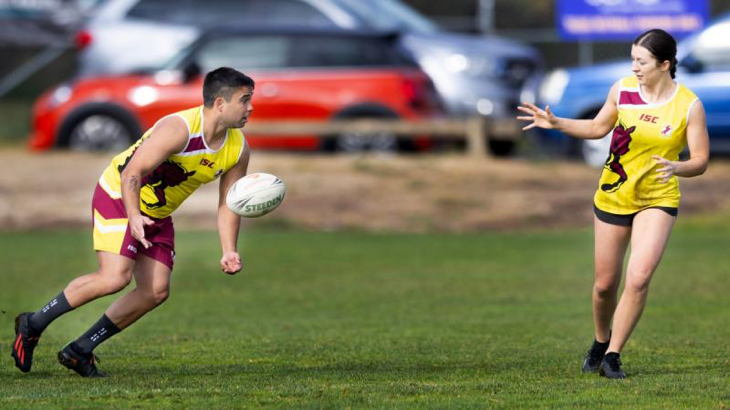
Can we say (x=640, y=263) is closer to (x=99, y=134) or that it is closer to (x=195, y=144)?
(x=195, y=144)

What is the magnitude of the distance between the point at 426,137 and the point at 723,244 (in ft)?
18.5

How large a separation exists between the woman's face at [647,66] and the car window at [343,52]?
44.4ft

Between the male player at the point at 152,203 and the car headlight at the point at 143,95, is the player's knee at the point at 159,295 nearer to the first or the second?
the male player at the point at 152,203

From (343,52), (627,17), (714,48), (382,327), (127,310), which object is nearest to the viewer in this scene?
(127,310)

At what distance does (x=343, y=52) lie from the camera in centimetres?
2134

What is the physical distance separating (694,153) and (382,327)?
3802 mm

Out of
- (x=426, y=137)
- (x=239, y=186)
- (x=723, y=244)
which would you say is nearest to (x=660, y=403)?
(x=239, y=186)

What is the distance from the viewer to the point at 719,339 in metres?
9.81

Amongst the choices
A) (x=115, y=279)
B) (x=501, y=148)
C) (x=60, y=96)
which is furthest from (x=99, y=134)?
(x=115, y=279)

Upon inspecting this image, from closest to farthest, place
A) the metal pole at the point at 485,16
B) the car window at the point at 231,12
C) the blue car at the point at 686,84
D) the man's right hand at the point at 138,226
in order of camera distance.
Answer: the man's right hand at the point at 138,226 → the blue car at the point at 686,84 → the car window at the point at 231,12 → the metal pole at the point at 485,16

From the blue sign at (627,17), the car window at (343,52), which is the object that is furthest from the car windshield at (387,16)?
the blue sign at (627,17)

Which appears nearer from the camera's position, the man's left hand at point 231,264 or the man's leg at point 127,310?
the man's left hand at point 231,264

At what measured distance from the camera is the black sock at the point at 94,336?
7888 mm

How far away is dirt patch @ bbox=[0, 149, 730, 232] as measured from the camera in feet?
65.1
